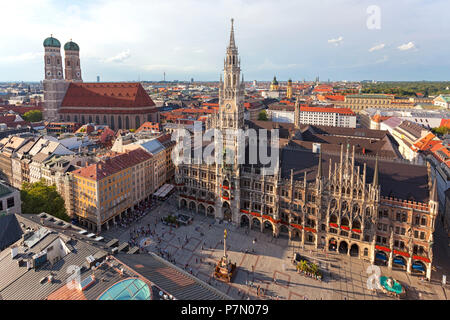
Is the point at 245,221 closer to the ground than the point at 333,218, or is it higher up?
closer to the ground

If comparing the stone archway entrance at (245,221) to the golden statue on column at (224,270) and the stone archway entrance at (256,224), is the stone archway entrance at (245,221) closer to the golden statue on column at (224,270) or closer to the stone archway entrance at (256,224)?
the stone archway entrance at (256,224)

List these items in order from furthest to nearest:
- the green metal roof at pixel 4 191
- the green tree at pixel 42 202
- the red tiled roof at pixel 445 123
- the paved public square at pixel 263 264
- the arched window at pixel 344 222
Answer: the red tiled roof at pixel 445 123 < the green tree at pixel 42 202 < the arched window at pixel 344 222 < the green metal roof at pixel 4 191 < the paved public square at pixel 263 264

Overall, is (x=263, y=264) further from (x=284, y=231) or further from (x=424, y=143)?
(x=424, y=143)

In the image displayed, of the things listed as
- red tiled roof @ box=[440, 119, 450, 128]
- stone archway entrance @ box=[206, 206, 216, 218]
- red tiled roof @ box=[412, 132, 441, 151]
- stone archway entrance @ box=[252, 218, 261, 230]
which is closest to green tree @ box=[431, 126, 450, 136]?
red tiled roof @ box=[440, 119, 450, 128]

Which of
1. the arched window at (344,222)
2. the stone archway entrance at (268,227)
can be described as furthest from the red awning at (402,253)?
the stone archway entrance at (268,227)

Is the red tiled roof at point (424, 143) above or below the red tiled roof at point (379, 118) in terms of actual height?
below

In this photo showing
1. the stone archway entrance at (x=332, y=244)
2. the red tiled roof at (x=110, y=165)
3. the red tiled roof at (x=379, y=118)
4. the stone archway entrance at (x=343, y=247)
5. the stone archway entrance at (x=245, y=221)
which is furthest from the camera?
the red tiled roof at (x=379, y=118)

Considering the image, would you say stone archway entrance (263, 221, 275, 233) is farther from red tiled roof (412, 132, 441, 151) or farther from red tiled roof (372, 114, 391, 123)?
red tiled roof (372, 114, 391, 123)

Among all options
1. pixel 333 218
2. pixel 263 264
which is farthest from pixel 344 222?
pixel 263 264
